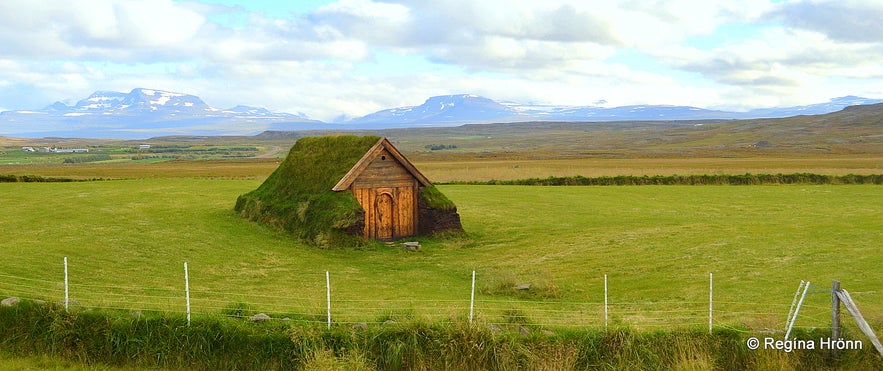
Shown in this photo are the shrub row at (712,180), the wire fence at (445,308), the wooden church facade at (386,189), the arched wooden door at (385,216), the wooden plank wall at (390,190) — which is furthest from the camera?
the shrub row at (712,180)

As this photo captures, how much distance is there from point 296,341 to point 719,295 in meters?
11.8

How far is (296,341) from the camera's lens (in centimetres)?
1326

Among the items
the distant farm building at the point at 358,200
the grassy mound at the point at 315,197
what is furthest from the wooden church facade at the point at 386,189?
the grassy mound at the point at 315,197

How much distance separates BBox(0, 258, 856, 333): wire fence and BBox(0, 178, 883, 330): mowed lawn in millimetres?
72

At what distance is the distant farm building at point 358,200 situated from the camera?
29.8 meters

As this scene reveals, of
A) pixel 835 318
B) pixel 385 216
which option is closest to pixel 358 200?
pixel 385 216

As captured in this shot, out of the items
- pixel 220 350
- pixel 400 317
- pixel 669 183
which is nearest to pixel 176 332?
pixel 220 350

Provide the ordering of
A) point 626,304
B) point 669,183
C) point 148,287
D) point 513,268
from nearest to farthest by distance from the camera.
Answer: point 626,304, point 148,287, point 513,268, point 669,183

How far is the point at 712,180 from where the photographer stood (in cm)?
5969

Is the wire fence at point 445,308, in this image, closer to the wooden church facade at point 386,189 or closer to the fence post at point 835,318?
the fence post at point 835,318

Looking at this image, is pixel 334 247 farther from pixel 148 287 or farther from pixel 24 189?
pixel 24 189

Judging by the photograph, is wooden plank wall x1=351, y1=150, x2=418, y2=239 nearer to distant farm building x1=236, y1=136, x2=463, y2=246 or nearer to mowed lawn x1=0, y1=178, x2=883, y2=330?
distant farm building x1=236, y1=136, x2=463, y2=246

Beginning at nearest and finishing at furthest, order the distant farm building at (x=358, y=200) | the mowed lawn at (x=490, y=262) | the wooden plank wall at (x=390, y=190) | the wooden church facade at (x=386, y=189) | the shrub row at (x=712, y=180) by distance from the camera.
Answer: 1. the mowed lawn at (x=490, y=262)
2. the distant farm building at (x=358, y=200)
3. the wooden church facade at (x=386, y=189)
4. the wooden plank wall at (x=390, y=190)
5. the shrub row at (x=712, y=180)

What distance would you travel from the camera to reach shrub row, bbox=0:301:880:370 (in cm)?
1319
